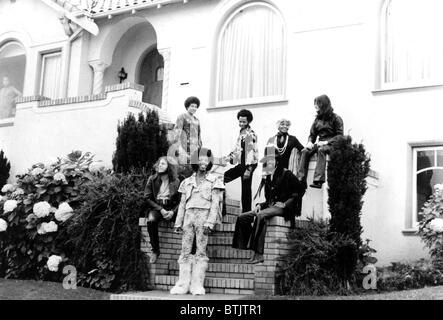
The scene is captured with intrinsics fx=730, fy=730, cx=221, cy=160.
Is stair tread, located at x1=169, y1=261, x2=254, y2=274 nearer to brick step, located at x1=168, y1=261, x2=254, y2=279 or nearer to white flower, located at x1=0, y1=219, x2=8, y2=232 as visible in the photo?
brick step, located at x1=168, y1=261, x2=254, y2=279

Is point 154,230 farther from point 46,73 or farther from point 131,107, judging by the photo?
point 46,73

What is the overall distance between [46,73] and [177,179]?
8.83 meters

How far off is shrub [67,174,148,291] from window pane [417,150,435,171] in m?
5.08

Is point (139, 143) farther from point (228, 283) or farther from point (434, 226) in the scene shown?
point (434, 226)

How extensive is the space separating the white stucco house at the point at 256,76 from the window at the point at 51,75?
0.03 m

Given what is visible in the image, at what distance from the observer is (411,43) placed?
14180 millimetres

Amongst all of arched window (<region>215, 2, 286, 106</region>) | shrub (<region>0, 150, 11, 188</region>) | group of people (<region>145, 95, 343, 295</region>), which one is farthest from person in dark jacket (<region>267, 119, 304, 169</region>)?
shrub (<region>0, 150, 11, 188</region>)

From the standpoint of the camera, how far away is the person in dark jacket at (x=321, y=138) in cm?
1196

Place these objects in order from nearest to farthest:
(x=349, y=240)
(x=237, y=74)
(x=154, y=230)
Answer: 1. (x=349, y=240)
2. (x=154, y=230)
3. (x=237, y=74)

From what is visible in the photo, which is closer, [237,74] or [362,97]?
[362,97]

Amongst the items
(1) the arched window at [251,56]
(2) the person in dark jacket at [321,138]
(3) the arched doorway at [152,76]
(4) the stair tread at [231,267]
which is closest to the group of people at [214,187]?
(2) the person in dark jacket at [321,138]

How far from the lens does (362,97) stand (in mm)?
14023

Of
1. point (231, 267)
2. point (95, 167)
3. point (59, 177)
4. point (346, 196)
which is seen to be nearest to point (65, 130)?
point (95, 167)

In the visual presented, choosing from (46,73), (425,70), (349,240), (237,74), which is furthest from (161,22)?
(349,240)
